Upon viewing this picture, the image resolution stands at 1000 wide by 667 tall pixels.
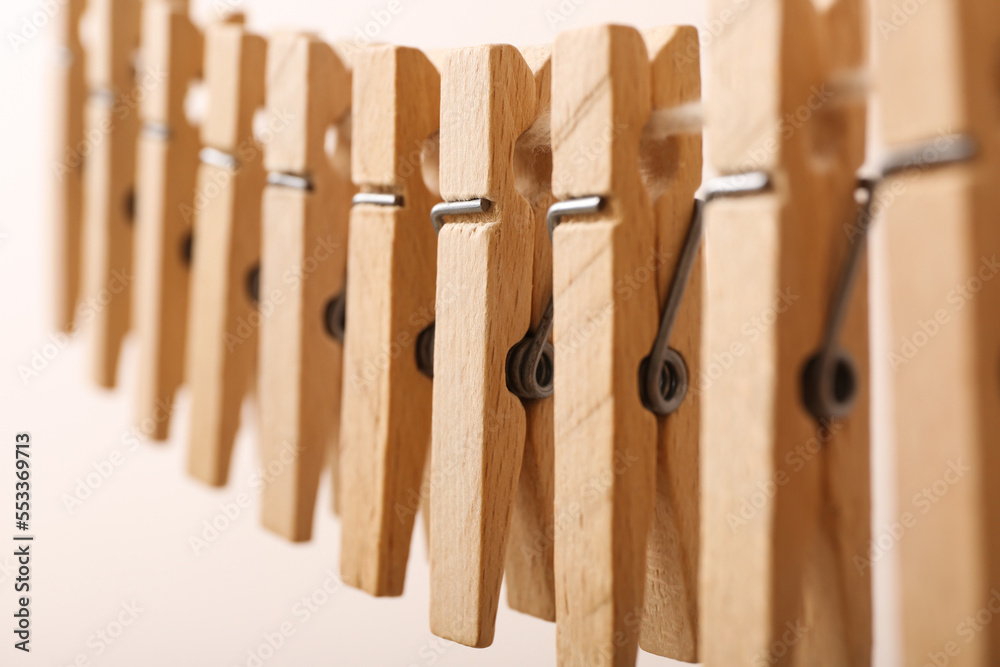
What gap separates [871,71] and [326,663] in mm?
761

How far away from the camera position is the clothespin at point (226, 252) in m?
0.72

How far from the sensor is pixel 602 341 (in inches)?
17.7

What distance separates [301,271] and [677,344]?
0.92ft

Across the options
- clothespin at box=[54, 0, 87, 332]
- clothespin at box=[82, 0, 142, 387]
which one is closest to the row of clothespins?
clothespin at box=[82, 0, 142, 387]

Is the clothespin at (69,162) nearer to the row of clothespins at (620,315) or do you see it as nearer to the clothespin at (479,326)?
the row of clothespins at (620,315)

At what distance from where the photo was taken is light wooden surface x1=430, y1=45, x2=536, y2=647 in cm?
49

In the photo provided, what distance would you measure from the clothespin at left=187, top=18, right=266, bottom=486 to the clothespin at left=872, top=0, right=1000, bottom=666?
19.4 inches

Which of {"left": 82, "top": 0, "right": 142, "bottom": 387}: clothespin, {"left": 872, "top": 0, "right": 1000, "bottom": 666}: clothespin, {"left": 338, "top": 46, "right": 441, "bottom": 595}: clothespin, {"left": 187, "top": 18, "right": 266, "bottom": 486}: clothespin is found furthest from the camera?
{"left": 82, "top": 0, "right": 142, "bottom": 387}: clothespin

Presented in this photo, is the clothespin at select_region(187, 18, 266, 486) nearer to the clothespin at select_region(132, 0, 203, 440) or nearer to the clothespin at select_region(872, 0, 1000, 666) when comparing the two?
the clothespin at select_region(132, 0, 203, 440)

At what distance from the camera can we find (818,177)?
1.27ft

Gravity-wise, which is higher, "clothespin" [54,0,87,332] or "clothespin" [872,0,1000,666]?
"clothespin" [54,0,87,332]

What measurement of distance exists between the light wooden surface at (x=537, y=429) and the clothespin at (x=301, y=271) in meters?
0.17

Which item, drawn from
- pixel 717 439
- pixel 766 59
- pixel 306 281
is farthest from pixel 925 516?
pixel 306 281

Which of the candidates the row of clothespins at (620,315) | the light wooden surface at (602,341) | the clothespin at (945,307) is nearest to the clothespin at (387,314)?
the row of clothespins at (620,315)
